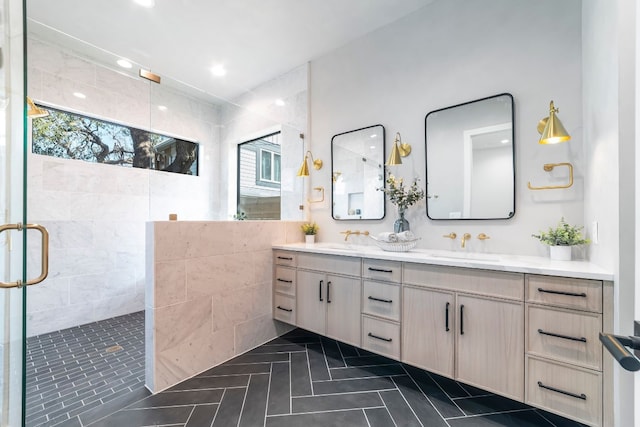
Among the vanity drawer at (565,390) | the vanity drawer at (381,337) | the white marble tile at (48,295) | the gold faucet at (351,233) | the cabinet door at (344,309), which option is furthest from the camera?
the gold faucet at (351,233)

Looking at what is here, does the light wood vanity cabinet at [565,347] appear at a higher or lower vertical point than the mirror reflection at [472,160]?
lower

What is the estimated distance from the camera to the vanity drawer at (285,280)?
2.68 m

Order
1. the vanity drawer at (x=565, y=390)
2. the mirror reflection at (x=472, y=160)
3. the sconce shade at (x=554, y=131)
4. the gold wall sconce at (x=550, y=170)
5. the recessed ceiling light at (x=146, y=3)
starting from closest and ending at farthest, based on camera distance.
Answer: the vanity drawer at (x=565, y=390), the sconce shade at (x=554, y=131), the gold wall sconce at (x=550, y=170), the mirror reflection at (x=472, y=160), the recessed ceiling light at (x=146, y=3)

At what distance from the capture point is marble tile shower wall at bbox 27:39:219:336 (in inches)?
97.3

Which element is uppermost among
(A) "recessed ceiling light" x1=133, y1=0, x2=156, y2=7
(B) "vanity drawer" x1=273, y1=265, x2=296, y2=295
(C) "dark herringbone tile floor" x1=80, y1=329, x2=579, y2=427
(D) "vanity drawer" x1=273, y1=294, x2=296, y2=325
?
(A) "recessed ceiling light" x1=133, y1=0, x2=156, y2=7

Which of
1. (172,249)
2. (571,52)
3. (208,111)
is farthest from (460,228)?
(208,111)

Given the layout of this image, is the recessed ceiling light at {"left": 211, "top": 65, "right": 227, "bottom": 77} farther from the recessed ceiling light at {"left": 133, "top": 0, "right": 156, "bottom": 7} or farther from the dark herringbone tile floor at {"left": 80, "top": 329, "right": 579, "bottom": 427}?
the dark herringbone tile floor at {"left": 80, "top": 329, "right": 579, "bottom": 427}

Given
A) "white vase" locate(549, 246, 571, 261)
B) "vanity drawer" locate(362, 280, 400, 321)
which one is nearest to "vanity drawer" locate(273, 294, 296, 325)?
"vanity drawer" locate(362, 280, 400, 321)

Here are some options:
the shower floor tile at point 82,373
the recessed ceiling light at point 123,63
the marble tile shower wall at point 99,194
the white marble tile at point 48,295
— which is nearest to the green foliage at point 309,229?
the marble tile shower wall at point 99,194

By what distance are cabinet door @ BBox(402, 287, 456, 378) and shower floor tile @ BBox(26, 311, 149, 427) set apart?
1874 millimetres

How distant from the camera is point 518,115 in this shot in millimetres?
2080

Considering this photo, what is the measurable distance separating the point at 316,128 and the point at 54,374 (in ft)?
10.7

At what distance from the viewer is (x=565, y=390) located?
1399 millimetres

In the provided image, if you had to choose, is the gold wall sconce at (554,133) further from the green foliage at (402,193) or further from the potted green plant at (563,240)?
the green foliage at (402,193)
